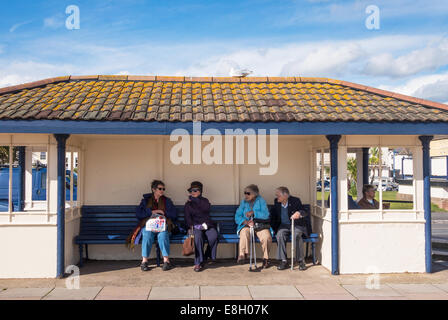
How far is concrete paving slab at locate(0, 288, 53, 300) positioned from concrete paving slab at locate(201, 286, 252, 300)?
211cm

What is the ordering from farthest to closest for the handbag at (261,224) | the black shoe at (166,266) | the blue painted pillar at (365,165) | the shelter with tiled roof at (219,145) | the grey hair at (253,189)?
the blue painted pillar at (365,165) < the grey hair at (253,189) < the handbag at (261,224) < the black shoe at (166,266) < the shelter with tiled roof at (219,145)

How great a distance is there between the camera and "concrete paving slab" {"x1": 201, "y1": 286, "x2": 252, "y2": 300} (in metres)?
5.36

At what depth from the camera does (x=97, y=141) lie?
771cm

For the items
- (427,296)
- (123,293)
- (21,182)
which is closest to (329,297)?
(427,296)

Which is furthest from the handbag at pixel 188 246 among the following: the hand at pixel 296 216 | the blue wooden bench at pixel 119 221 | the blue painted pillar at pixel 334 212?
the blue painted pillar at pixel 334 212

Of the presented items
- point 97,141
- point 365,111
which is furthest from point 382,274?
point 97,141

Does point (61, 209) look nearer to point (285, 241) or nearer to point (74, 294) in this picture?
point (74, 294)

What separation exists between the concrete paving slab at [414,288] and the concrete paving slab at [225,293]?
2.08m

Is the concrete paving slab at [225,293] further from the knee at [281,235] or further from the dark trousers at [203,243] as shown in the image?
the knee at [281,235]

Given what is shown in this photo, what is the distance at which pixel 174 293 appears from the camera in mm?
5512

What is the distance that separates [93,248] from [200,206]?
86.7 inches

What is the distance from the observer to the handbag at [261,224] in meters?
6.98

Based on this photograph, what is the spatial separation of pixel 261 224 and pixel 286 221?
449 mm

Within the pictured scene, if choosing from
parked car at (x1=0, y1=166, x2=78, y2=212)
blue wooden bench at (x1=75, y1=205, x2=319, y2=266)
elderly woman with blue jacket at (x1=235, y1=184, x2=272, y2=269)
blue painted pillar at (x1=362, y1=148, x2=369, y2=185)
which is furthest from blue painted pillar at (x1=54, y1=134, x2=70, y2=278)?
blue painted pillar at (x1=362, y1=148, x2=369, y2=185)
